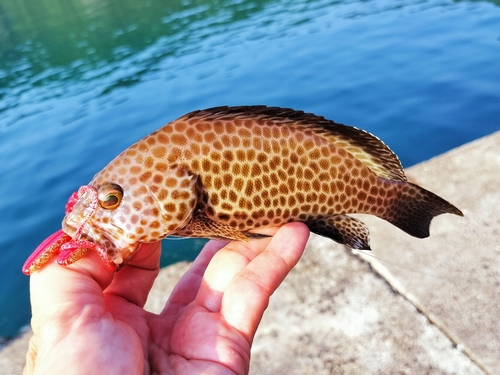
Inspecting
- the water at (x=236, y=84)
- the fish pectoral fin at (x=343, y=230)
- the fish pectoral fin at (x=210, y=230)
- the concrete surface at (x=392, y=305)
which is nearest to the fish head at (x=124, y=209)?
the fish pectoral fin at (x=210, y=230)

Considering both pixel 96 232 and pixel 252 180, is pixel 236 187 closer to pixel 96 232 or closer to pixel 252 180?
pixel 252 180

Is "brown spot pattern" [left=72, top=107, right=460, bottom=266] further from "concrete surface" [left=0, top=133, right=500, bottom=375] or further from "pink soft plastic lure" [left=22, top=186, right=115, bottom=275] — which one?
"concrete surface" [left=0, top=133, right=500, bottom=375]

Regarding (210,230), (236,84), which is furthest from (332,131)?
(236,84)

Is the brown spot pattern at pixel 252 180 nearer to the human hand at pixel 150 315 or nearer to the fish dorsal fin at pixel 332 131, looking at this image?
the fish dorsal fin at pixel 332 131

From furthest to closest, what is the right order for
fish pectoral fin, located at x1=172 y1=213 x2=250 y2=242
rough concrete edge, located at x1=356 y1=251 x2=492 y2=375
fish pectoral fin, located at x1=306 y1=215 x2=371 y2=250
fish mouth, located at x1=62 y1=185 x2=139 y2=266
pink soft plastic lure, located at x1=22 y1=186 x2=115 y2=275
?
rough concrete edge, located at x1=356 y1=251 x2=492 y2=375 < fish pectoral fin, located at x1=306 y1=215 x2=371 y2=250 < fish pectoral fin, located at x1=172 y1=213 x2=250 y2=242 < fish mouth, located at x1=62 y1=185 x2=139 y2=266 < pink soft plastic lure, located at x1=22 y1=186 x2=115 y2=275

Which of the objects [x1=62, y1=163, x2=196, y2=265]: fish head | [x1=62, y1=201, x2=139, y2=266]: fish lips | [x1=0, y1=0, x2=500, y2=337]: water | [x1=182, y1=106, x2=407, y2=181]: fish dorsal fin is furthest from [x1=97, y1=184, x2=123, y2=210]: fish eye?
[x1=0, y1=0, x2=500, y2=337]: water
